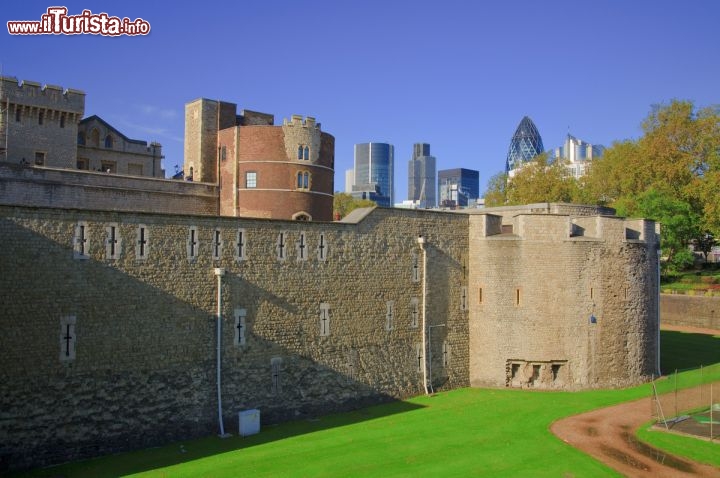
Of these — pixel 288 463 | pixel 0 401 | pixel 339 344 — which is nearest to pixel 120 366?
pixel 0 401

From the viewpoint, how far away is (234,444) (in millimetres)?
22078

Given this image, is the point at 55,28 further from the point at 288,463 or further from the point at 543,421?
the point at 543,421

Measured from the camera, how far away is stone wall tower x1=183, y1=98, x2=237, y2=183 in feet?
124

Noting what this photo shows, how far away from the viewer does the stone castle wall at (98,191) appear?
2811cm

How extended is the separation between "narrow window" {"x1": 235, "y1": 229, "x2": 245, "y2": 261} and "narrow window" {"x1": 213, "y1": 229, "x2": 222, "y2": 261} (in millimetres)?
646

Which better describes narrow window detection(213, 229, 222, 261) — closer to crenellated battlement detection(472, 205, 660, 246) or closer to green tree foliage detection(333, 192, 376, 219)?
crenellated battlement detection(472, 205, 660, 246)

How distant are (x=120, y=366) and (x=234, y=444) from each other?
177 inches

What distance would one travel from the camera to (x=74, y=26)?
29.3m

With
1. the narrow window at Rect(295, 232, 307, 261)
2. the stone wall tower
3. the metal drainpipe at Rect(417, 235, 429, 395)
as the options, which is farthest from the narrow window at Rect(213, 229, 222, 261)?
the stone wall tower

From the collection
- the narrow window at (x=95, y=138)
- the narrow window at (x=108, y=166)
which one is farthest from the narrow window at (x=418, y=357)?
the narrow window at (x=95, y=138)

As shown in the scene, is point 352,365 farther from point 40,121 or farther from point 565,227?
point 40,121

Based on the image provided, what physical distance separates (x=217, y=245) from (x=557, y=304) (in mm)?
15991

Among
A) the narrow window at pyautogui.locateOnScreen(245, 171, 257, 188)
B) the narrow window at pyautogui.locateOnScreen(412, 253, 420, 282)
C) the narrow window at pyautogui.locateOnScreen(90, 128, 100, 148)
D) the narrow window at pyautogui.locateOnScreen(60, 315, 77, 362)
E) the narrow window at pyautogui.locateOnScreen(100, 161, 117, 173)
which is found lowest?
the narrow window at pyautogui.locateOnScreen(60, 315, 77, 362)

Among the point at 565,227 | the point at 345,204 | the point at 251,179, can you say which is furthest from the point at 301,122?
the point at 345,204
